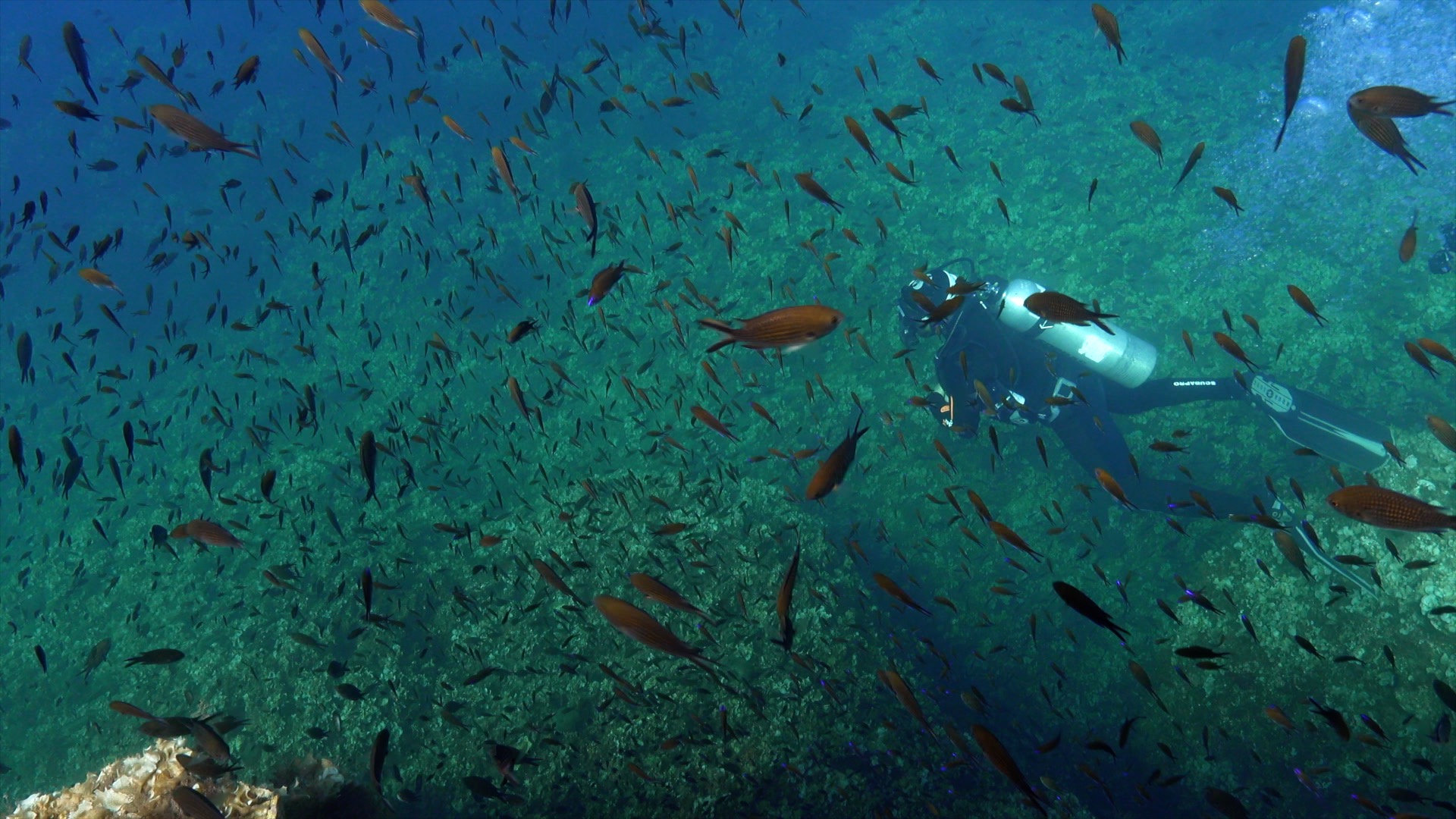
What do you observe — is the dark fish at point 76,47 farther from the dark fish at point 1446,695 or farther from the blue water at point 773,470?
the dark fish at point 1446,695

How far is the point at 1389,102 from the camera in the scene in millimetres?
2898

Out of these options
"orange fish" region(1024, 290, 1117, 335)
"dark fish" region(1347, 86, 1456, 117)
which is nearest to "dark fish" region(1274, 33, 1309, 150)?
"dark fish" region(1347, 86, 1456, 117)

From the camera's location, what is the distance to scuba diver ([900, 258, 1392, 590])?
599cm

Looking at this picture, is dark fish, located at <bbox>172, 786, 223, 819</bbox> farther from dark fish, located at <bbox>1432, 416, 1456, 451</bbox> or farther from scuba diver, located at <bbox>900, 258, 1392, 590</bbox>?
dark fish, located at <bbox>1432, 416, 1456, 451</bbox>

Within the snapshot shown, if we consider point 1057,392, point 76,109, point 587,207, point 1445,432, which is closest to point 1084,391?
point 1057,392

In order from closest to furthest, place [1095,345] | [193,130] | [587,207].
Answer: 1. [587,207]
2. [193,130]
3. [1095,345]

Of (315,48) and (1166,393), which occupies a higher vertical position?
(315,48)

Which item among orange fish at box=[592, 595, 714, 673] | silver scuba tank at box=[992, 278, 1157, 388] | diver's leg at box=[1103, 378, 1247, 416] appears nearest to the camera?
orange fish at box=[592, 595, 714, 673]

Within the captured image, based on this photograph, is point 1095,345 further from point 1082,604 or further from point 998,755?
point 998,755

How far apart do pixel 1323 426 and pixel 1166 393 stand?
1.33 meters

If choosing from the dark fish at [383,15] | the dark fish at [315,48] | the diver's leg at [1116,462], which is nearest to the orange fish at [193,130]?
the dark fish at [315,48]

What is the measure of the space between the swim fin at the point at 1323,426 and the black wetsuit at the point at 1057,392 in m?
0.42

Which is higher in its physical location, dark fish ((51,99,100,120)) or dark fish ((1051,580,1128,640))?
dark fish ((51,99,100,120))

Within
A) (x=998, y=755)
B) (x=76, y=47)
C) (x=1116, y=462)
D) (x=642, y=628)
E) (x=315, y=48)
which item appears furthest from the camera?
(x=1116, y=462)
